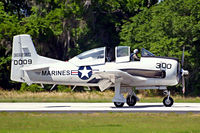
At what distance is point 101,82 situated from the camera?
2131cm

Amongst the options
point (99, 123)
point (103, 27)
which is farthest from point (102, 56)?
point (103, 27)

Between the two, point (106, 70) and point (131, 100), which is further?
point (131, 100)

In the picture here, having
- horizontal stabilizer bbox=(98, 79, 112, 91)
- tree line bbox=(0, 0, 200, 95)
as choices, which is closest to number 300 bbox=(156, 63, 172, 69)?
horizontal stabilizer bbox=(98, 79, 112, 91)

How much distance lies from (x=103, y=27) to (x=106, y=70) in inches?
901

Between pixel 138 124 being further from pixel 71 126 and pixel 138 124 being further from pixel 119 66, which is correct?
pixel 119 66

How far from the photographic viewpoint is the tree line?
111ft

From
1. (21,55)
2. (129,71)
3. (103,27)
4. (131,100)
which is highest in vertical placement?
(103,27)

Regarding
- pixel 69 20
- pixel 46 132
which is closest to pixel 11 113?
pixel 46 132

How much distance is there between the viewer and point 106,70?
2006 cm

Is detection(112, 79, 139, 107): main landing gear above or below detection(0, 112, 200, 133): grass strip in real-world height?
above

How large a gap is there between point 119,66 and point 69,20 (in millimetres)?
19848

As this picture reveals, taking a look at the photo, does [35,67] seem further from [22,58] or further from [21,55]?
[21,55]

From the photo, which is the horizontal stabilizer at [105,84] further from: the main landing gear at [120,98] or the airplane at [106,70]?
the main landing gear at [120,98]

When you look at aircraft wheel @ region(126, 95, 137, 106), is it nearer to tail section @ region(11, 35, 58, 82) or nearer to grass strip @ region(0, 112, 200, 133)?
grass strip @ region(0, 112, 200, 133)
